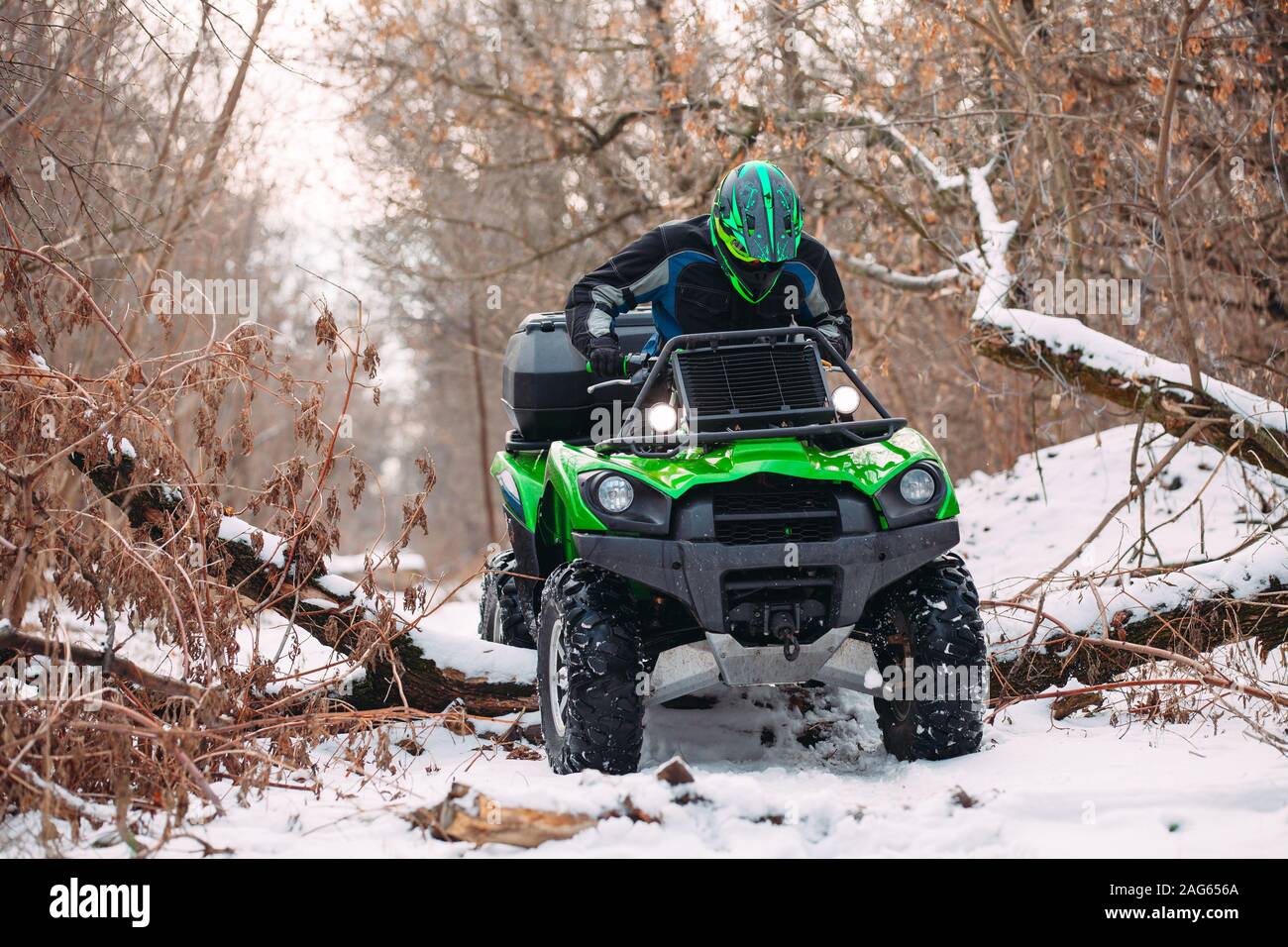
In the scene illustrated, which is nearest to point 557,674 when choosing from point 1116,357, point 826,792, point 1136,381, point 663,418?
point 663,418

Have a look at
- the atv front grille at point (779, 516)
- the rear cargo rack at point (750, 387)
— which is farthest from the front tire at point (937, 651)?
the rear cargo rack at point (750, 387)

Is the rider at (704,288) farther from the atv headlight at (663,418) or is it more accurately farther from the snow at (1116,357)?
the snow at (1116,357)

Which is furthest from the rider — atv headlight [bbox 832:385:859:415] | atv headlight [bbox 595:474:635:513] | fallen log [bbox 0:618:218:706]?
fallen log [bbox 0:618:218:706]

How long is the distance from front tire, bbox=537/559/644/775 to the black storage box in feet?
5.51

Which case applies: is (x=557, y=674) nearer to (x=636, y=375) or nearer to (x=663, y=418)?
(x=663, y=418)

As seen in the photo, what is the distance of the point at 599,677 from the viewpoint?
4605 millimetres

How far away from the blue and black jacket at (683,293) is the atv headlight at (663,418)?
701 millimetres

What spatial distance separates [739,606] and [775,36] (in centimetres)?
746

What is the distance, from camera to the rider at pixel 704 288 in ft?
18.0

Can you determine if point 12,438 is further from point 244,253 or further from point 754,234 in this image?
point 244,253

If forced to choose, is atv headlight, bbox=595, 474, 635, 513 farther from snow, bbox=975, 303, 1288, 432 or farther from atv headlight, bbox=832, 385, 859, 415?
snow, bbox=975, 303, 1288, 432

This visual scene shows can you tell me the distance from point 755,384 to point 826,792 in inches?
69.9

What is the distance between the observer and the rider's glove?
5.46m
